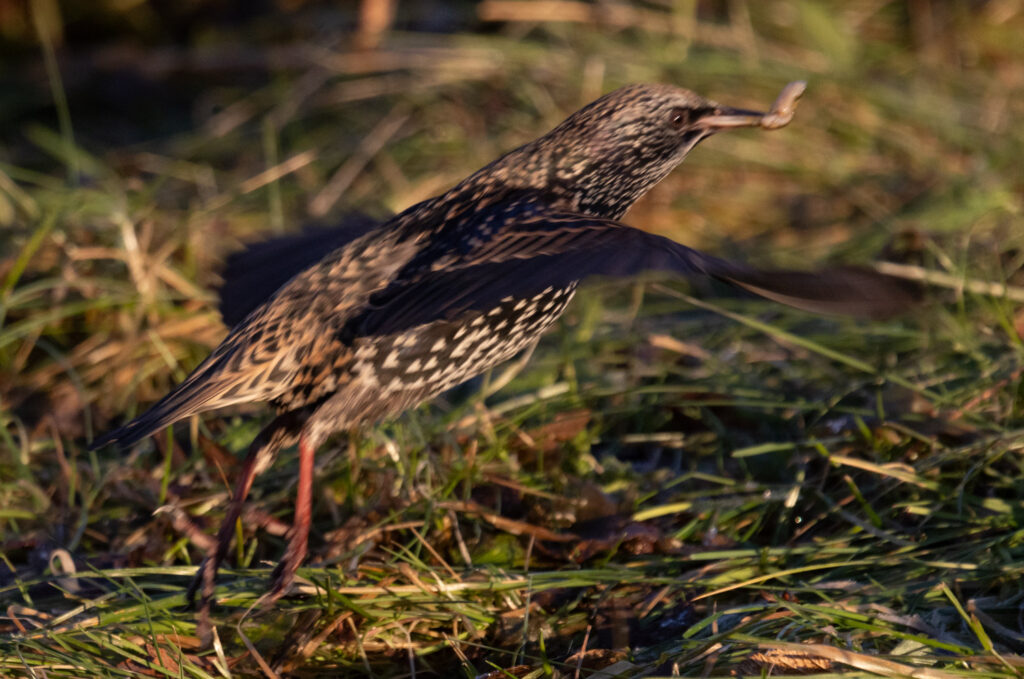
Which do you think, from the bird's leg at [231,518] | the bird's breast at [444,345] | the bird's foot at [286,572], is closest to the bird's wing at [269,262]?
the bird's leg at [231,518]

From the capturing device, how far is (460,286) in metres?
2.70

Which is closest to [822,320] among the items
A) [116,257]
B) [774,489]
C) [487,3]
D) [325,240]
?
[774,489]

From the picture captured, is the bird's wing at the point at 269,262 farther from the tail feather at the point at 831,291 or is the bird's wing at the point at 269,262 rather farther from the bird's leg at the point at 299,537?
the tail feather at the point at 831,291

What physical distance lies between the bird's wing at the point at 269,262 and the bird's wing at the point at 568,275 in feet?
2.08

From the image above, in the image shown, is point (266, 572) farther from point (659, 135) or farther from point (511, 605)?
point (659, 135)

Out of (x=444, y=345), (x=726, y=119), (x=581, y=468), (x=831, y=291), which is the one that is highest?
(x=726, y=119)

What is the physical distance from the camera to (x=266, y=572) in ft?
9.55

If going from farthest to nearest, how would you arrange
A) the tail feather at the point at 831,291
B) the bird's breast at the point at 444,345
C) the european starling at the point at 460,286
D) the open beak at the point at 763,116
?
the open beak at the point at 763,116
the bird's breast at the point at 444,345
the european starling at the point at 460,286
the tail feather at the point at 831,291

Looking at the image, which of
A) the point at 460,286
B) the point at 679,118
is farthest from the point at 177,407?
the point at 679,118

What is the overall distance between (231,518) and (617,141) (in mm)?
1516

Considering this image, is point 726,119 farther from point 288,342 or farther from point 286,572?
point 286,572

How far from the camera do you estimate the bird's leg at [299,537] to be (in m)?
2.75

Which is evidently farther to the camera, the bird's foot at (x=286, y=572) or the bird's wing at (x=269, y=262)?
the bird's wing at (x=269, y=262)

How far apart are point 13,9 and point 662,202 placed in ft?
15.7
